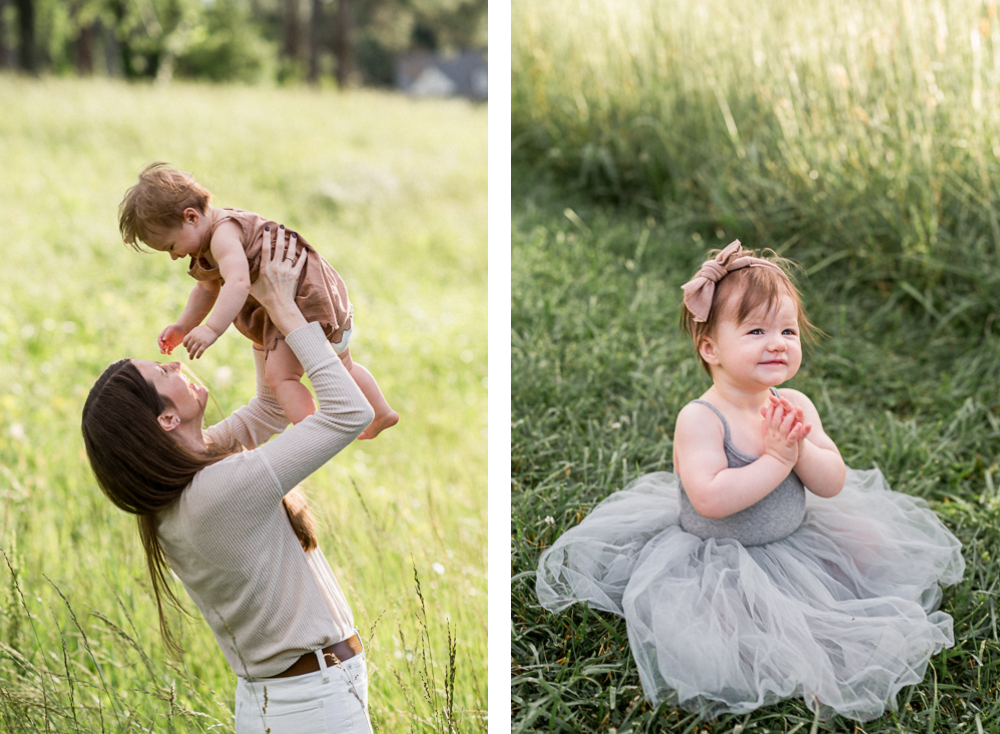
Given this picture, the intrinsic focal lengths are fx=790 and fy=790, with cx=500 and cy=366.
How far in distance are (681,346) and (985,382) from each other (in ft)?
4.47

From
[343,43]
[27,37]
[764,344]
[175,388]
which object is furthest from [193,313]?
[343,43]

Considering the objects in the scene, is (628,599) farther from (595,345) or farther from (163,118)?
(163,118)

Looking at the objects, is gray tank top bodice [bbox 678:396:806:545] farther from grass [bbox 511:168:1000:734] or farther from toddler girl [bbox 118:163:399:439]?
toddler girl [bbox 118:163:399:439]

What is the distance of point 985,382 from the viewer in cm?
358

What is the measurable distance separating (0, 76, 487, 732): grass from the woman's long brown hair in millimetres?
323

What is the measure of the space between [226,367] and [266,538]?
3.28 meters

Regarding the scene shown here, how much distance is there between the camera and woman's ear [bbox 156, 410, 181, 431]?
1.53m

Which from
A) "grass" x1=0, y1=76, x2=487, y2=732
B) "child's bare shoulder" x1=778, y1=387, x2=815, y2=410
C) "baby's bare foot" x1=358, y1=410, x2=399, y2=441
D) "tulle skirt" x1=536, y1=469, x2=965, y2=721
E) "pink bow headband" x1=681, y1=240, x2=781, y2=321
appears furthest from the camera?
"grass" x1=0, y1=76, x2=487, y2=732

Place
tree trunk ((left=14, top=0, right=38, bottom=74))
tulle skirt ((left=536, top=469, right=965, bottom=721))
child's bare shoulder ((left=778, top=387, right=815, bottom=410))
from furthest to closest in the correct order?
tree trunk ((left=14, top=0, right=38, bottom=74)) < child's bare shoulder ((left=778, top=387, right=815, bottom=410)) < tulle skirt ((left=536, top=469, right=965, bottom=721))

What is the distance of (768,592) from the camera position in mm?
2041

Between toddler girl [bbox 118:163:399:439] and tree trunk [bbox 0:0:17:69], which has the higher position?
tree trunk [bbox 0:0:17:69]

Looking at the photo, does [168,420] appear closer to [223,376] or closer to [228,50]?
[223,376]

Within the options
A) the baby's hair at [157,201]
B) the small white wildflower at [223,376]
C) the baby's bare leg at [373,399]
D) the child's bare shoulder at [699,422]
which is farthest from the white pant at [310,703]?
the small white wildflower at [223,376]

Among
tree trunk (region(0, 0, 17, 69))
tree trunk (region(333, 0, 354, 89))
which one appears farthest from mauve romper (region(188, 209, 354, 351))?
tree trunk (region(0, 0, 17, 69))
